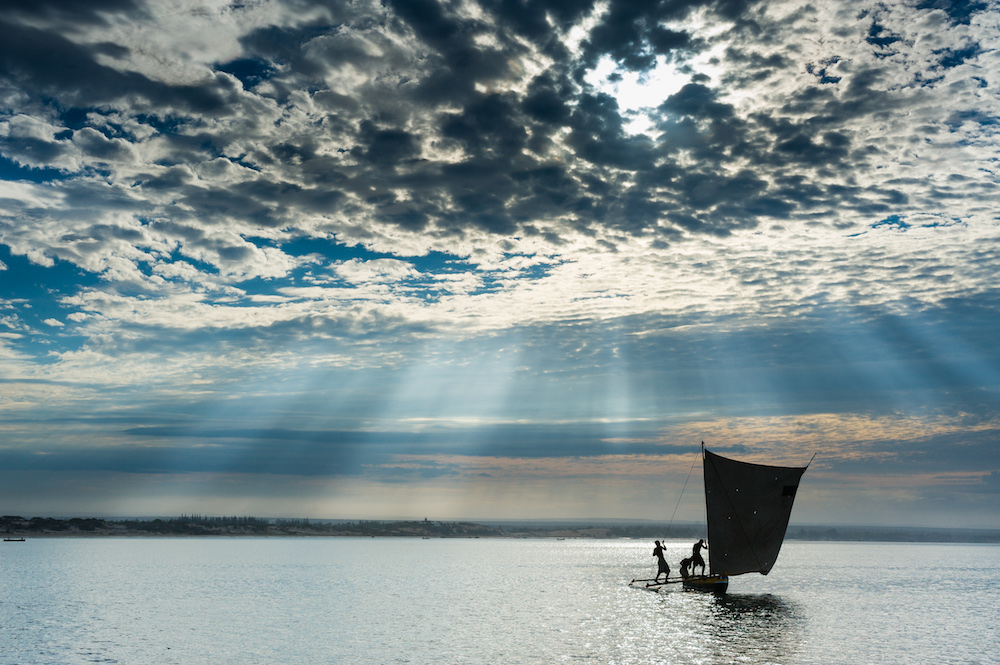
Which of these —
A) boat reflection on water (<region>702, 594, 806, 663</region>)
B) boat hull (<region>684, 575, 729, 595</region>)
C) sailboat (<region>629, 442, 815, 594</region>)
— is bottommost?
boat reflection on water (<region>702, 594, 806, 663</region>)

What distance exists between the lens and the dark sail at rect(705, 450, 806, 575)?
5403 centimetres

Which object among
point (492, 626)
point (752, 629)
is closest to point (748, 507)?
point (752, 629)

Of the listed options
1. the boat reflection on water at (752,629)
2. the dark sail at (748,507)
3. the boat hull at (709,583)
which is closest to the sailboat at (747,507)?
the dark sail at (748,507)

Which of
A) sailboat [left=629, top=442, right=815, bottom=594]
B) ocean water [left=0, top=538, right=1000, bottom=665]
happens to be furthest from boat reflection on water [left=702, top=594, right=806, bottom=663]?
sailboat [left=629, top=442, right=815, bottom=594]

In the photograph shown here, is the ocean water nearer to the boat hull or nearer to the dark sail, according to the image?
the boat hull

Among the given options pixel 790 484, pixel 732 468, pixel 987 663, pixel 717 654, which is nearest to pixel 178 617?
pixel 717 654

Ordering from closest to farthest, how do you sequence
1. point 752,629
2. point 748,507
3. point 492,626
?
point 752,629 → point 492,626 → point 748,507

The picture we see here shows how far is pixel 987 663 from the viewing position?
35250mm

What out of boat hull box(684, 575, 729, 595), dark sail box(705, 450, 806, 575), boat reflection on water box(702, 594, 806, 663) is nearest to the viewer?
boat reflection on water box(702, 594, 806, 663)

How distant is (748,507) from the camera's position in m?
54.3

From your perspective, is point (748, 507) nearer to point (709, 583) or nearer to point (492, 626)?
point (709, 583)

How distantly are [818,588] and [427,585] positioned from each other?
4491 cm

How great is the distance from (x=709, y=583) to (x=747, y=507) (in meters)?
10.6

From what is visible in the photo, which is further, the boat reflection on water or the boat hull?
the boat hull
